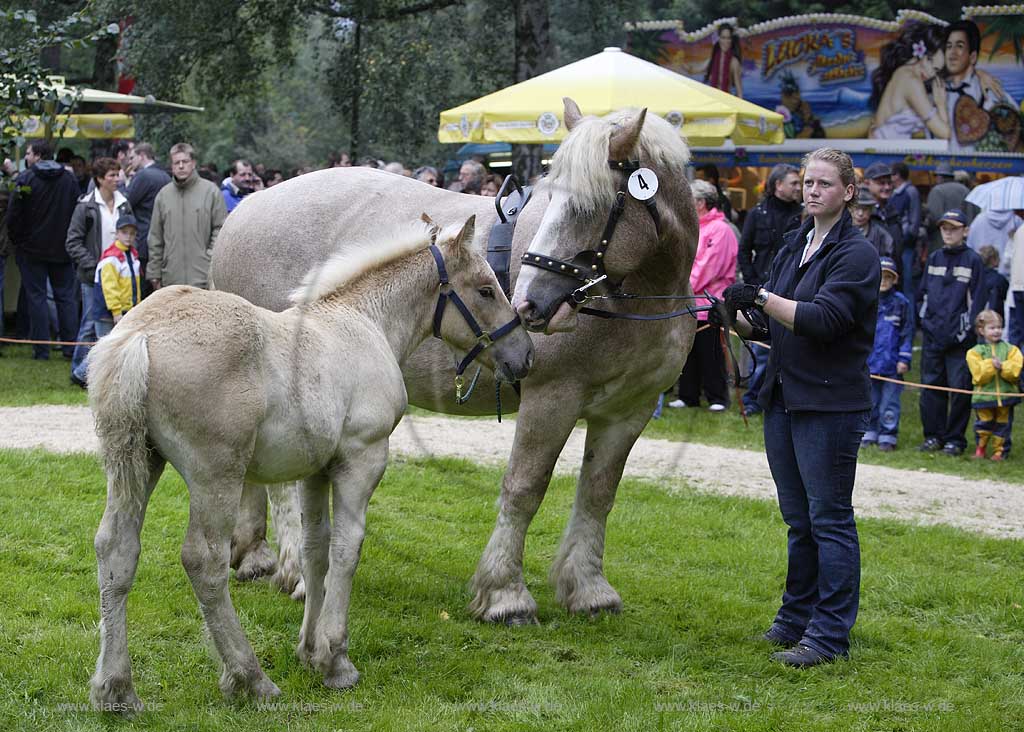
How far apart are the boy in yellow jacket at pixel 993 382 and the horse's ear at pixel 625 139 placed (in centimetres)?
625

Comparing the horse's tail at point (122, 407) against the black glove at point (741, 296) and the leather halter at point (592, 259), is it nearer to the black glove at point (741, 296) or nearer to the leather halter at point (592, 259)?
the leather halter at point (592, 259)

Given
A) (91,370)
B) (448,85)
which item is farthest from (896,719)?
(448,85)

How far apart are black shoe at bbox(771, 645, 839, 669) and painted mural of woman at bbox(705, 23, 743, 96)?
55.2 feet

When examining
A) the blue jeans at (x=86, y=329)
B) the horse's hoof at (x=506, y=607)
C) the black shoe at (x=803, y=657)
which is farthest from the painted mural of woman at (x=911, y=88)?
the horse's hoof at (x=506, y=607)

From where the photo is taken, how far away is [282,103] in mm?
42656

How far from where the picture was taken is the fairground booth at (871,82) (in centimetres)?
1945

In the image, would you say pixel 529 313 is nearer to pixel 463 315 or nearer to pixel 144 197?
pixel 463 315

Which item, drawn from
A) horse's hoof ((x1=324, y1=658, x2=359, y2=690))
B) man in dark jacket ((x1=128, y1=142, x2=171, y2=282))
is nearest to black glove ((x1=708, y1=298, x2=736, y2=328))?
horse's hoof ((x1=324, y1=658, x2=359, y2=690))

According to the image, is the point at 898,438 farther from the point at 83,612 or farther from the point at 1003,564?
the point at 83,612

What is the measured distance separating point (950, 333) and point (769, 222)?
1929 mm

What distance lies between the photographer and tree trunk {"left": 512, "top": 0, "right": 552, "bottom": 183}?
16.0 metres

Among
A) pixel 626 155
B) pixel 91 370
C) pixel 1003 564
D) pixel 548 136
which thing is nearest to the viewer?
pixel 91 370

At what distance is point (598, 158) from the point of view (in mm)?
4887

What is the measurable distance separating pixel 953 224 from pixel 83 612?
8368 millimetres
